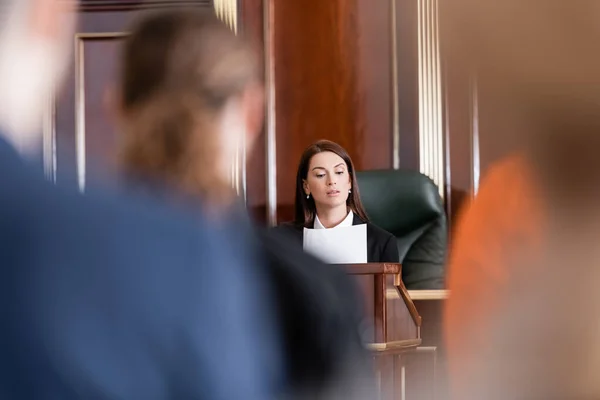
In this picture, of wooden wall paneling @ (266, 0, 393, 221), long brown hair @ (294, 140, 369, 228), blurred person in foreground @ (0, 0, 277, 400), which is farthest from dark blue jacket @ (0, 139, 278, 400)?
wooden wall paneling @ (266, 0, 393, 221)

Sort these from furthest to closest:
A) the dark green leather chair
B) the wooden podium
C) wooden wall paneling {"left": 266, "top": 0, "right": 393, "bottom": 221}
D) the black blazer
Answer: wooden wall paneling {"left": 266, "top": 0, "right": 393, "bottom": 221}
the dark green leather chair
the black blazer
the wooden podium

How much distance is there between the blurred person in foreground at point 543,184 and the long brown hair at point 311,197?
165 centimetres

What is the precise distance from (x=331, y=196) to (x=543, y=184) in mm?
1623

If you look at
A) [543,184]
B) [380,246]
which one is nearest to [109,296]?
[543,184]

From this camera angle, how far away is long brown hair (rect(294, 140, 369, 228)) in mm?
1900

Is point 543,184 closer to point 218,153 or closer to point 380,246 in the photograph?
point 218,153

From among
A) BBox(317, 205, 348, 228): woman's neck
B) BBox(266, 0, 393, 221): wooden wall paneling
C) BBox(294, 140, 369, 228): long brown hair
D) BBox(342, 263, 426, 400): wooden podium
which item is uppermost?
BBox(266, 0, 393, 221): wooden wall paneling

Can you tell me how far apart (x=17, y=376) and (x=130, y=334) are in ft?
0.10

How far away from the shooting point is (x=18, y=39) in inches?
8.5

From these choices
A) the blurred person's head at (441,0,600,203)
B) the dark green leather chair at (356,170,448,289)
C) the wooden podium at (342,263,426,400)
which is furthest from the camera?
the dark green leather chair at (356,170,448,289)

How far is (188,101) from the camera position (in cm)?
28

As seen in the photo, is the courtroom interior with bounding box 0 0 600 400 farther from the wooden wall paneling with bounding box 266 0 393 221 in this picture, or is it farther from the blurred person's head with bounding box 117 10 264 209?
the wooden wall paneling with bounding box 266 0 393 221

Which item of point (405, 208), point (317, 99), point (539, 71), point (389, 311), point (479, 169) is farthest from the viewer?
point (317, 99)

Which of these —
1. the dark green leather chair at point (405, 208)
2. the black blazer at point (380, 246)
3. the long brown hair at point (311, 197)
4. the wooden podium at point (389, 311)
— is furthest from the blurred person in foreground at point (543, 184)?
the dark green leather chair at point (405, 208)
